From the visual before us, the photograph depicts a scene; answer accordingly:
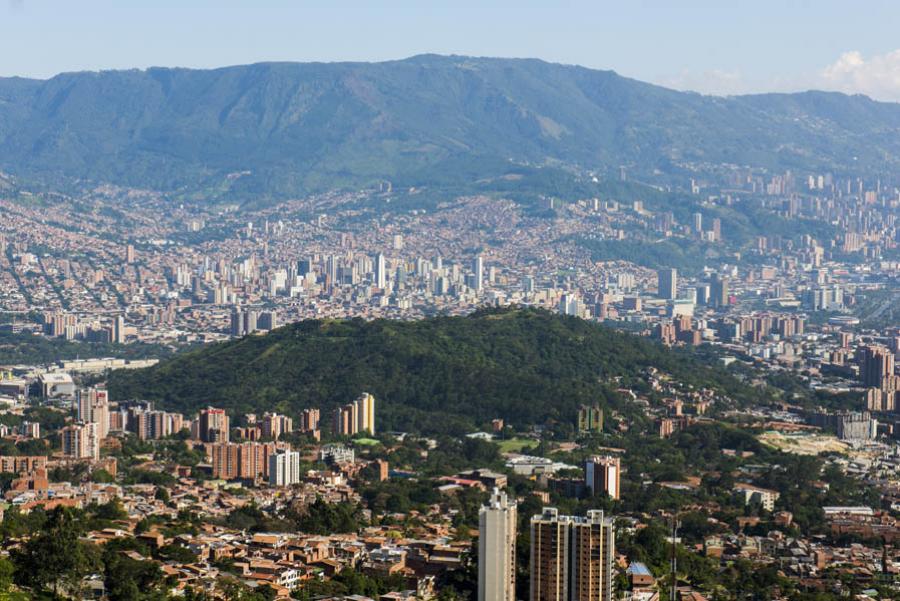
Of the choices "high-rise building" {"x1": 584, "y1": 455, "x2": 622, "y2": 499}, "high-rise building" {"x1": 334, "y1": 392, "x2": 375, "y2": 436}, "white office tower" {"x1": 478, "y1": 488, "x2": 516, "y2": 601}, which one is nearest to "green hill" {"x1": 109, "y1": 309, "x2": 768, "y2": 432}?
"high-rise building" {"x1": 334, "y1": 392, "x2": 375, "y2": 436}

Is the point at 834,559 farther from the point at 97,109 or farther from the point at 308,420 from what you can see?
the point at 97,109

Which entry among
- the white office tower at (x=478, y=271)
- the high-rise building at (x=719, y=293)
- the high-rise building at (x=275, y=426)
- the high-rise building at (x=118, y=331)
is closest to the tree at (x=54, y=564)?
the high-rise building at (x=275, y=426)

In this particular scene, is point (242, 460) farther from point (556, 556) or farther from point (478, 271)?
point (478, 271)

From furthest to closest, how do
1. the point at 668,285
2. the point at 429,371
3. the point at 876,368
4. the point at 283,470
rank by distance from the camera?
the point at 668,285 < the point at 876,368 < the point at 429,371 < the point at 283,470

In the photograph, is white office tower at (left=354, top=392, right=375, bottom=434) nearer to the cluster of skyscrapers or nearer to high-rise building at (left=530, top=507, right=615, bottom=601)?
the cluster of skyscrapers

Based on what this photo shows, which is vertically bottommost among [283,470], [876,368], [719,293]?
[283,470]

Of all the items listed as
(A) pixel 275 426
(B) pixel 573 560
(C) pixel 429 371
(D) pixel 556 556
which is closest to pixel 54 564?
(D) pixel 556 556

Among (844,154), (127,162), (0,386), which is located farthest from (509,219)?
(0,386)

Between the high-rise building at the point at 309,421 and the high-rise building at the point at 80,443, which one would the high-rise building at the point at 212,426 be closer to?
the high-rise building at the point at 309,421
